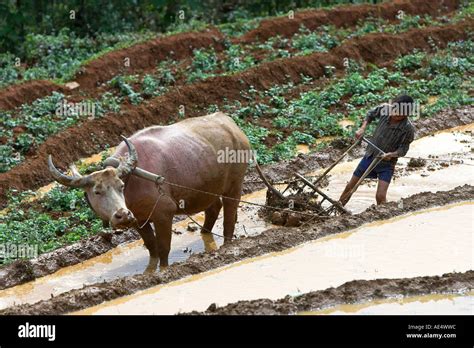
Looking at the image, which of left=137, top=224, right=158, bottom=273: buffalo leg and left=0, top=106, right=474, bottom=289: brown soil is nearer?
left=0, top=106, right=474, bottom=289: brown soil

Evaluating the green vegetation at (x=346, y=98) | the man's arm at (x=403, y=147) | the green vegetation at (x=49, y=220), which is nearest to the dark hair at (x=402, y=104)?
the man's arm at (x=403, y=147)

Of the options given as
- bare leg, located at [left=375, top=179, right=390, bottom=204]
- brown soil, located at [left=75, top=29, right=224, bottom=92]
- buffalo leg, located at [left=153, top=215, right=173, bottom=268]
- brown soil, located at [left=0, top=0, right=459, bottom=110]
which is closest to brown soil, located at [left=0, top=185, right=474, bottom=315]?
bare leg, located at [left=375, top=179, right=390, bottom=204]

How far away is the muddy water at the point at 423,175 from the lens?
15.4 metres

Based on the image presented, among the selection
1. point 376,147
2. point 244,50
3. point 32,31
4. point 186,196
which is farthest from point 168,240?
point 32,31

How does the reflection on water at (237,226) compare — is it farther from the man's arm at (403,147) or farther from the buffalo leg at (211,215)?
the man's arm at (403,147)

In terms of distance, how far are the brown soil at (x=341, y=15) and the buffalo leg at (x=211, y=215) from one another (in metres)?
10.5

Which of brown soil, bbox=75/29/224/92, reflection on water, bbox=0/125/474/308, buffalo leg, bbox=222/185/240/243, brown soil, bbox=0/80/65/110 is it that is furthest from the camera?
brown soil, bbox=75/29/224/92

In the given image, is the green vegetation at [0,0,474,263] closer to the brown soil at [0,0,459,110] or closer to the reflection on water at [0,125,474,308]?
the brown soil at [0,0,459,110]

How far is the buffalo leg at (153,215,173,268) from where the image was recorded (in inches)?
482

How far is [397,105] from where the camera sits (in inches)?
543

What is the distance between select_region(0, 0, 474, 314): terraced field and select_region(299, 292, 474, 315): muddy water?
6 centimetres

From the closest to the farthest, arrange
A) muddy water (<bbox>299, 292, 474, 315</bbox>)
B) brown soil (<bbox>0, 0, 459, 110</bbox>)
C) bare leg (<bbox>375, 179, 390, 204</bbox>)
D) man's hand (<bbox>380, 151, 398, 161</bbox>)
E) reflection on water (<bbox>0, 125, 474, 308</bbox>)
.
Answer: muddy water (<bbox>299, 292, 474, 315</bbox>), reflection on water (<bbox>0, 125, 474, 308</bbox>), man's hand (<bbox>380, 151, 398, 161</bbox>), bare leg (<bbox>375, 179, 390, 204</bbox>), brown soil (<bbox>0, 0, 459, 110</bbox>)
